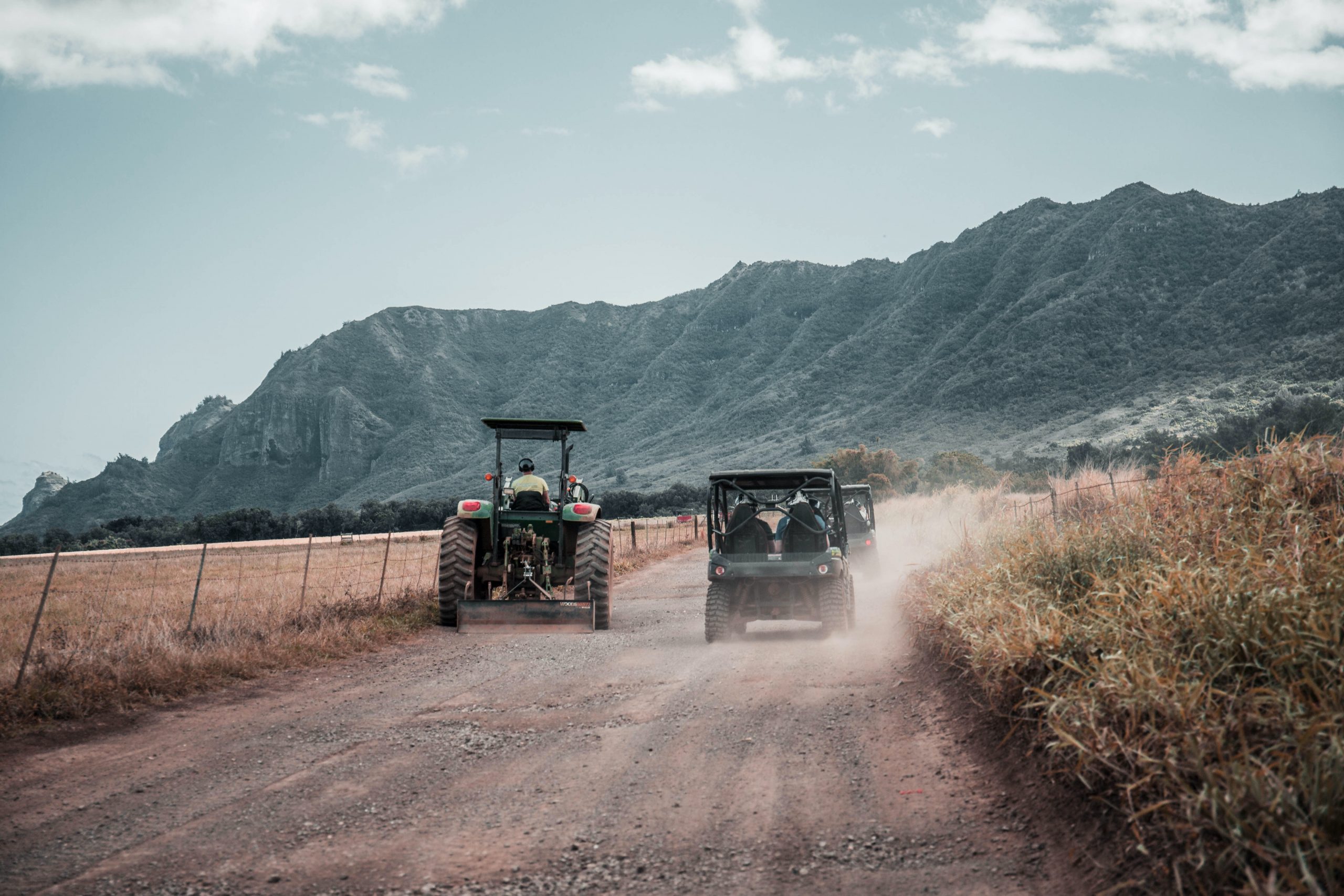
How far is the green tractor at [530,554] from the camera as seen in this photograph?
1167cm

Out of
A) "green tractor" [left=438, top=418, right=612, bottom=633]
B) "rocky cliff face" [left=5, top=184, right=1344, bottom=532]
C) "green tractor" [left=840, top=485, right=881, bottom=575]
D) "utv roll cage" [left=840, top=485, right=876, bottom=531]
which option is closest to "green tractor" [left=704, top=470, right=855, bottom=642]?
"green tractor" [left=438, top=418, right=612, bottom=633]

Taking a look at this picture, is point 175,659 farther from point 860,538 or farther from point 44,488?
point 44,488

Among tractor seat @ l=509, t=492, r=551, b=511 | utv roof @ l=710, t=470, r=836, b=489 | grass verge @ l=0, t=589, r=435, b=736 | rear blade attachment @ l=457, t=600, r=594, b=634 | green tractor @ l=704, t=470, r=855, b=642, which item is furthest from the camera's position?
tractor seat @ l=509, t=492, r=551, b=511

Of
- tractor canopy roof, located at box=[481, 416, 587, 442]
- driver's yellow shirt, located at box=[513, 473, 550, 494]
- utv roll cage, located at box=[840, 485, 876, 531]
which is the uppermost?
tractor canopy roof, located at box=[481, 416, 587, 442]

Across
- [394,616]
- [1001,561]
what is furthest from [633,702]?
[394,616]

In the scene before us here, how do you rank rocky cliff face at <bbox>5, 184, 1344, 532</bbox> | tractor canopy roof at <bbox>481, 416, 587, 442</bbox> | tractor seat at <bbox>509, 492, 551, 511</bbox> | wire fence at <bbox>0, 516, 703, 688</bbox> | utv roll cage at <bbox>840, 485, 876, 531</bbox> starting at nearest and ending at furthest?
wire fence at <bbox>0, 516, 703, 688</bbox> < tractor seat at <bbox>509, 492, 551, 511</bbox> < tractor canopy roof at <bbox>481, 416, 587, 442</bbox> < utv roll cage at <bbox>840, 485, 876, 531</bbox> < rocky cliff face at <bbox>5, 184, 1344, 532</bbox>

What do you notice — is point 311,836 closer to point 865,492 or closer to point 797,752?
point 797,752

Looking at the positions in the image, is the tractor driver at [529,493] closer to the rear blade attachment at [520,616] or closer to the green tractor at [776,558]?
the rear blade attachment at [520,616]

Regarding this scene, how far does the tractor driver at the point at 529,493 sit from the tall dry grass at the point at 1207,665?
23.2ft

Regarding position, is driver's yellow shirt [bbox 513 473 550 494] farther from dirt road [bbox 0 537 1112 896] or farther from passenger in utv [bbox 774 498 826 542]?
dirt road [bbox 0 537 1112 896]

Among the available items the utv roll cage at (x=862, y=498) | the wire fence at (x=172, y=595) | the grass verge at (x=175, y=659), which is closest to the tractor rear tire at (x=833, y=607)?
the wire fence at (x=172, y=595)

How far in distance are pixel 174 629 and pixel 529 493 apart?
4.83 m

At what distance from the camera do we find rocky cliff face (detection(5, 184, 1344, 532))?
233 feet

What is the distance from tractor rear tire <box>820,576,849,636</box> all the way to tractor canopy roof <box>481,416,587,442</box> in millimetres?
4503
